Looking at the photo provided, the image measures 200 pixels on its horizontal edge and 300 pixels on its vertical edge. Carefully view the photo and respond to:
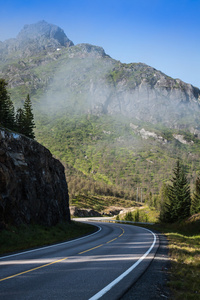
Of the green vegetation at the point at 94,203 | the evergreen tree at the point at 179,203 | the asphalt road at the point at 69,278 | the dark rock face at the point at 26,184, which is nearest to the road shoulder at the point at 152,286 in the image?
the asphalt road at the point at 69,278

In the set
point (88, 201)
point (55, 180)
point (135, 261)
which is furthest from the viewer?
point (88, 201)

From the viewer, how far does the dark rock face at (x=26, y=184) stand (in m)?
17.2

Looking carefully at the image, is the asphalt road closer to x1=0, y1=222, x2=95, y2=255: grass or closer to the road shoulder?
the road shoulder

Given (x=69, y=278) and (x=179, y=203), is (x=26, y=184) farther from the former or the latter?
(x=179, y=203)

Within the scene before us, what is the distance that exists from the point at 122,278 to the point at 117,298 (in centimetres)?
175

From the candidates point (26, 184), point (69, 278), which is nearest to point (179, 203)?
point (26, 184)

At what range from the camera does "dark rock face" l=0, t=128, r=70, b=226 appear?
56.5ft

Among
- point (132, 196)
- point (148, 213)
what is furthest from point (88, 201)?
point (132, 196)

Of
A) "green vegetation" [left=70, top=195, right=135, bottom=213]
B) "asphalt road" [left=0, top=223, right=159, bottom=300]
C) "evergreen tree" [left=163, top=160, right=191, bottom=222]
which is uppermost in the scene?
"asphalt road" [left=0, top=223, right=159, bottom=300]

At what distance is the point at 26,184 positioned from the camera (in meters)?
20.8

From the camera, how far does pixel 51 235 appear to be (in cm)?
1998

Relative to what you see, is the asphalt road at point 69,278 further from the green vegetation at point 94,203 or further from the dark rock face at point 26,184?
the green vegetation at point 94,203

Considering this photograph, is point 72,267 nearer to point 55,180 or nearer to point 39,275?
point 39,275

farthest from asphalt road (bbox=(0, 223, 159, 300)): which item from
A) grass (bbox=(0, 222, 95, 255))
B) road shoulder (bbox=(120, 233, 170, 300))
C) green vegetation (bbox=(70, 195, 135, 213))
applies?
green vegetation (bbox=(70, 195, 135, 213))
